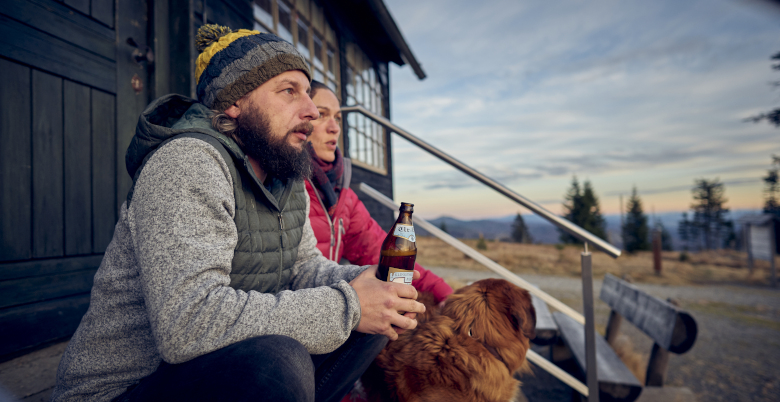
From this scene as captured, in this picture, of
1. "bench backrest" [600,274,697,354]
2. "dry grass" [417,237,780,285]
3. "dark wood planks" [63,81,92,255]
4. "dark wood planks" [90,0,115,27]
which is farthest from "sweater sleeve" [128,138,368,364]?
"dry grass" [417,237,780,285]

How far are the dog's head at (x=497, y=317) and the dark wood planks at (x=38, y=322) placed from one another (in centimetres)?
198

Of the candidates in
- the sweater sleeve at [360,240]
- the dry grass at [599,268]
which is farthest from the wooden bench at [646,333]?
the dry grass at [599,268]

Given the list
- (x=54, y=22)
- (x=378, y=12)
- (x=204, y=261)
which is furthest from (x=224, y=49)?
(x=378, y=12)

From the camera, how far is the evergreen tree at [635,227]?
4675 cm

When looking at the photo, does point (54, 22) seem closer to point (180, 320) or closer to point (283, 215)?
point (283, 215)

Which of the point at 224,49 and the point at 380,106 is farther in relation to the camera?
the point at 380,106

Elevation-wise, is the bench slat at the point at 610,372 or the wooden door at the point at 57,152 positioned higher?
the wooden door at the point at 57,152

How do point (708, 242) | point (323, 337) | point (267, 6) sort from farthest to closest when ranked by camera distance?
point (708, 242) < point (267, 6) < point (323, 337)

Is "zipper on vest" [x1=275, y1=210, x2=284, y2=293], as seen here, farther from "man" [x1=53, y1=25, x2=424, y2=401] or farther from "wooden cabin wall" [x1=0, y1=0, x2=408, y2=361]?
"wooden cabin wall" [x1=0, y1=0, x2=408, y2=361]

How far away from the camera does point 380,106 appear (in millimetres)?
8398

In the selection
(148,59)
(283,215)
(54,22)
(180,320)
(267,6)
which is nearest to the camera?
(180,320)

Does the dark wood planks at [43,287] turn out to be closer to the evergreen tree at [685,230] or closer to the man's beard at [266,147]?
the man's beard at [266,147]

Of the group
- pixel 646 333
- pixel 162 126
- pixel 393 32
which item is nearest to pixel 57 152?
pixel 162 126

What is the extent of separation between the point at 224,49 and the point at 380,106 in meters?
7.27
